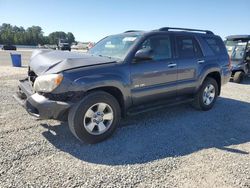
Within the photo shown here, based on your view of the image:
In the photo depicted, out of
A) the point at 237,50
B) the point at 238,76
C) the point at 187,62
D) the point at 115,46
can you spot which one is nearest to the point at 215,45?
the point at 187,62

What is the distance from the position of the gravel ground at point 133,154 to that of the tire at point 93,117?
17 cm

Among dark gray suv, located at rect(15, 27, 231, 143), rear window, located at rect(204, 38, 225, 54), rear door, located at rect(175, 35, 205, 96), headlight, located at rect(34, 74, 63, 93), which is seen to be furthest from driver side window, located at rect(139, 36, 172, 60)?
headlight, located at rect(34, 74, 63, 93)

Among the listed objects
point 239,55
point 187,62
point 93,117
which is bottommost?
point 93,117

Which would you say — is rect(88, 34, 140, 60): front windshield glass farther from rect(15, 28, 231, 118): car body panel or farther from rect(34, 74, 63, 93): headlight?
rect(34, 74, 63, 93): headlight

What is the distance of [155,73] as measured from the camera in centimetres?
471

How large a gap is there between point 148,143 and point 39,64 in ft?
7.46

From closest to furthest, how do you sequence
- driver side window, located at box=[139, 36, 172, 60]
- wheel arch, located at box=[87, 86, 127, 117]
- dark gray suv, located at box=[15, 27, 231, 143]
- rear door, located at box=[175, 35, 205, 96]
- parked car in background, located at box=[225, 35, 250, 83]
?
dark gray suv, located at box=[15, 27, 231, 143] → wheel arch, located at box=[87, 86, 127, 117] → driver side window, located at box=[139, 36, 172, 60] → rear door, located at box=[175, 35, 205, 96] → parked car in background, located at box=[225, 35, 250, 83]

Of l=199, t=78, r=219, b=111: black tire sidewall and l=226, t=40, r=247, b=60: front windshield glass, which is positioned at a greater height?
l=226, t=40, r=247, b=60: front windshield glass

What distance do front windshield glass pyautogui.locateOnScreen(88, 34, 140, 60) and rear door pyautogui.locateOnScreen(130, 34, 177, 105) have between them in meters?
0.26

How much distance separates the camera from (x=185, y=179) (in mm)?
3197

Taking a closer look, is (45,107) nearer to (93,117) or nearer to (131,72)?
(93,117)

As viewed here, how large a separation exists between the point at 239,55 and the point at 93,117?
31.7ft

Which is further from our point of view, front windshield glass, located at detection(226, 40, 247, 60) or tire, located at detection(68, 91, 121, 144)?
front windshield glass, located at detection(226, 40, 247, 60)

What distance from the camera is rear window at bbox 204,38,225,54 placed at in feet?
20.2
